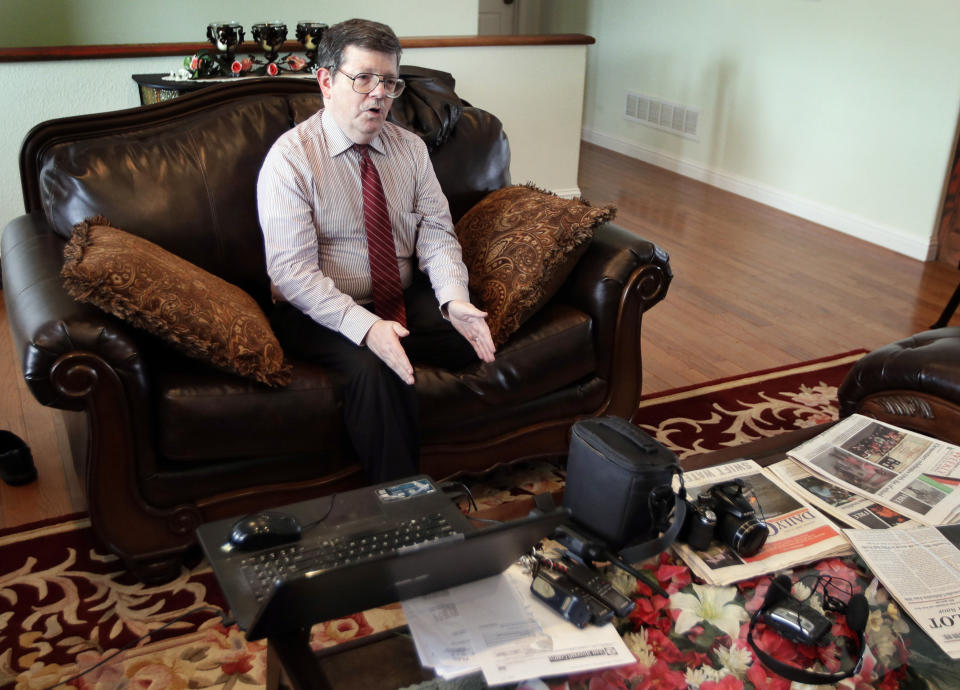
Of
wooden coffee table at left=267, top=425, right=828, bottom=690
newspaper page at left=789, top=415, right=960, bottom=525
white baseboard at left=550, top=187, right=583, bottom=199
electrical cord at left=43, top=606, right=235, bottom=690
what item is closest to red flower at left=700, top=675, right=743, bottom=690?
wooden coffee table at left=267, top=425, right=828, bottom=690

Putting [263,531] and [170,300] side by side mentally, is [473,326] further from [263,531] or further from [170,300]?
[263,531]

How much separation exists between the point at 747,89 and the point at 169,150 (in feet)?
12.0

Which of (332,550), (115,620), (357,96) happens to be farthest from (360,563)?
(357,96)

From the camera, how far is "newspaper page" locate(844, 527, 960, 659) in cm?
129

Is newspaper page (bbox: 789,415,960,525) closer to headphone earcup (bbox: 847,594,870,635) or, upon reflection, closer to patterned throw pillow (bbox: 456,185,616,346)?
headphone earcup (bbox: 847,594,870,635)

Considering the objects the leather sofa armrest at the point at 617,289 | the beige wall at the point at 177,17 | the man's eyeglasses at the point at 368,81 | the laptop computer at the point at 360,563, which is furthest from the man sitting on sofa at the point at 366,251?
the beige wall at the point at 177,17

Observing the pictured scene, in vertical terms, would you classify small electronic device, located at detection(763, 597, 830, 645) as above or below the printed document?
below

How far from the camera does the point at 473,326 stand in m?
2.03

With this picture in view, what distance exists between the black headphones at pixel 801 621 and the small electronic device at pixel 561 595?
249mm

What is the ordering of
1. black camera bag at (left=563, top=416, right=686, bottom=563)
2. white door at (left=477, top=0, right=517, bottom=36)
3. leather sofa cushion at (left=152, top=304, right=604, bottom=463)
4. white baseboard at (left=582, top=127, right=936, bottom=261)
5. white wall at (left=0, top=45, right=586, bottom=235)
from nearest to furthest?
1. black camera bag at (left=563, top=416, right=686, bottom=563)
2. leather sofa cushion at (left=152, top=304, right=604, bottom=463)
3. white wall at (left=0, top=45, right=586, bottom=235)
4. white baseboard at (left=582, top=127, right=936, bottom=261)
5. white door at (left=477, top=0, right=517, bottom=36)

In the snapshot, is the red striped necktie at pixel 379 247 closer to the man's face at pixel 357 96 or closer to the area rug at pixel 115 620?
the man's face at pixel 357 96

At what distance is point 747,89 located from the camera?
490 centimetres

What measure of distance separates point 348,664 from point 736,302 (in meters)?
2.71

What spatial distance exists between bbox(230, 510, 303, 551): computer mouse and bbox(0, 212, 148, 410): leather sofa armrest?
1.83 feet
